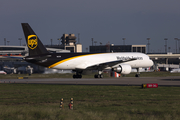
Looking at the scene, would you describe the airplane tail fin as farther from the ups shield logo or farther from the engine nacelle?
the engine nacelle

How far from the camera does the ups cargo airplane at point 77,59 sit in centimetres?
4928

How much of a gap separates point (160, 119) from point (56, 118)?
18.9ft

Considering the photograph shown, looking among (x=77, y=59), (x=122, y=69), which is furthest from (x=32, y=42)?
(x=122, y=69)

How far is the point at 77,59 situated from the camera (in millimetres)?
53031

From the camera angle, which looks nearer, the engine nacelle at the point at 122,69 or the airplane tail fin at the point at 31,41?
the airplane tail fin at the point at 31,41

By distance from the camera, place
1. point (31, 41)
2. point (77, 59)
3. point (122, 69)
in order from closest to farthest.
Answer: point (31, 41) → point (122, 69) → point (77, 59)

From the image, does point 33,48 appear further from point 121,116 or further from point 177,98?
point 121,116

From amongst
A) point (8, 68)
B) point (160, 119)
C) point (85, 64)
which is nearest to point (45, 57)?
point (85, 64)

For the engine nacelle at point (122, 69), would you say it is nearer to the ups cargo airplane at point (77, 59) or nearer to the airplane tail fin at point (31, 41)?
Answer: the ups cargo airplane at point (77, 59)

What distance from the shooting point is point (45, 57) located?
49.9m

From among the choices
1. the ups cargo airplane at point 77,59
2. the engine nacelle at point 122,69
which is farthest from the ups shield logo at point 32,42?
the engine nacelle at point 122,69

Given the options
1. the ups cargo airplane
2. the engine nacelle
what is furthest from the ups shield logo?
the engine nacelle

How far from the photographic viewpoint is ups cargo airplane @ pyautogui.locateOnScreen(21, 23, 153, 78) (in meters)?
49.3

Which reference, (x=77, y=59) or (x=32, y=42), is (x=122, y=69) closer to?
(x=77, y=59)
